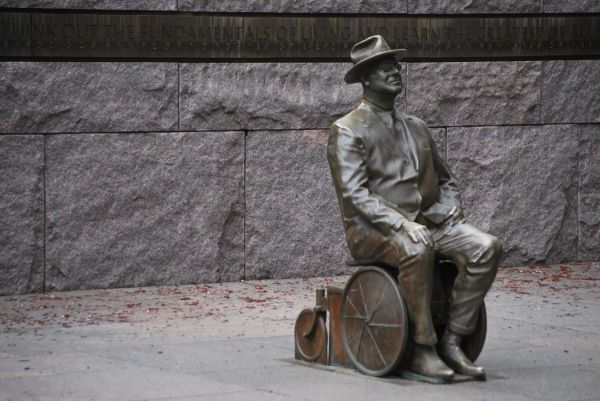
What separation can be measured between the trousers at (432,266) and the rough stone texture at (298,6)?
4618 millimetres

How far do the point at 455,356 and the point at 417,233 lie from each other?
74cm

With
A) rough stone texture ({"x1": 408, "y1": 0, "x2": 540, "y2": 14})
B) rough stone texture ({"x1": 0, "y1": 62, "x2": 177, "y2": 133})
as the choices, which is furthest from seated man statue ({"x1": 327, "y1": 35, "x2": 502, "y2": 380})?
rough stone texture ({"x1": 408, "y1": 0, "x2": 540, "y2": 14})

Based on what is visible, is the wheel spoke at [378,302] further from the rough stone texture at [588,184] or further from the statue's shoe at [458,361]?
the rough stone texture at [588,184]

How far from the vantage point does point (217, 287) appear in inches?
450

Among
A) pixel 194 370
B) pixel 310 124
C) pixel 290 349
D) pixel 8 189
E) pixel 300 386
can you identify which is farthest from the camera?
pixel 310 124

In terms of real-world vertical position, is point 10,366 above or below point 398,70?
below

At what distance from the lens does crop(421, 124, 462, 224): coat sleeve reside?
25.7 ft

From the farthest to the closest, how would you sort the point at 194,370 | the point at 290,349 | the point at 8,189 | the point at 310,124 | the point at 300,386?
the point at 310,124 < the point at 8,189 < the point at 290,349 < the point at 194,370 < the point at 300,386

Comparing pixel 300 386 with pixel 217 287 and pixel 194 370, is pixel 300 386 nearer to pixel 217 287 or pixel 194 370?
pixel 194 370

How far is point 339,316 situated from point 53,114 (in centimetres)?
430

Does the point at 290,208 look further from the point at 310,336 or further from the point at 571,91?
the point at 310,336

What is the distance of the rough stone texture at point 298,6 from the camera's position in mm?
11656

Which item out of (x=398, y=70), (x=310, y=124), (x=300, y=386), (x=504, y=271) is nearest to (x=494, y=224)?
(x=504, y=271)

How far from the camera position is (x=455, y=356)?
24.3 feet
